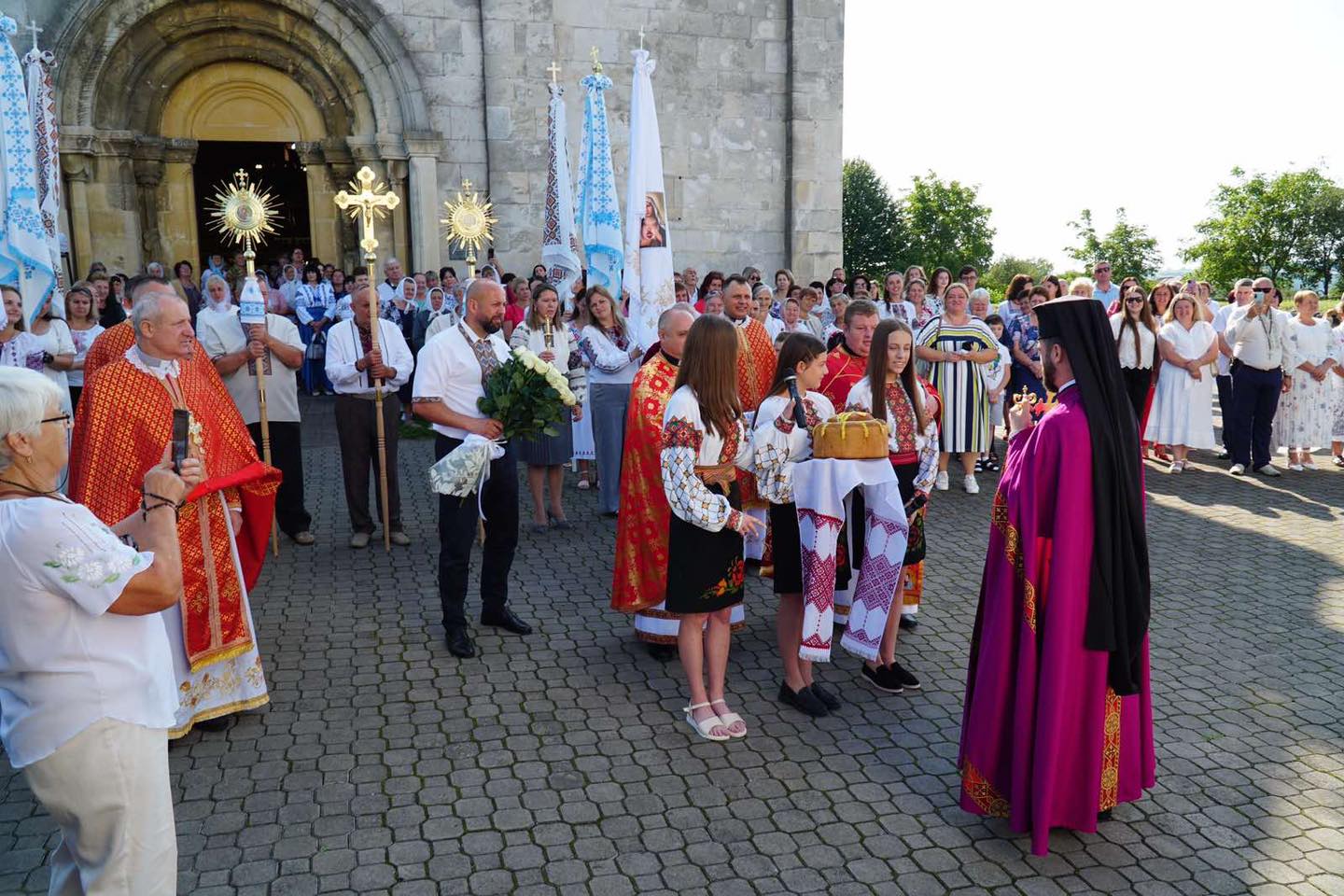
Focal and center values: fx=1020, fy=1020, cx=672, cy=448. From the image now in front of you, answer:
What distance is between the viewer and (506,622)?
609cm

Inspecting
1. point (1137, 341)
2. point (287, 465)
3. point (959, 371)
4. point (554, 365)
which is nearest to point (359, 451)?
point (287, 465)

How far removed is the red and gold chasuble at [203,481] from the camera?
451 centimetres

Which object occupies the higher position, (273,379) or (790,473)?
(273,379)

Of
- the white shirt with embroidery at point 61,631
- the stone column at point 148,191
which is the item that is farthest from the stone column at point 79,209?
the white shirt with embroidery at point 61,631

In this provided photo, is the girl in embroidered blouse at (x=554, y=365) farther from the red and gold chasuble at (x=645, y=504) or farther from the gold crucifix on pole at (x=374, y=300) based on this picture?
the red and gold chasuble at (x=645, y=504)

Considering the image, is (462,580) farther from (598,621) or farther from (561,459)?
(561,459)

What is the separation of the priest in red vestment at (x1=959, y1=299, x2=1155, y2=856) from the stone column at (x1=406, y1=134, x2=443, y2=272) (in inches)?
489

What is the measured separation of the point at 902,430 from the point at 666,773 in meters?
2.28

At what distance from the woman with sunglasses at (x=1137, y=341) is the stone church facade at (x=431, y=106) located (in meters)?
7.12

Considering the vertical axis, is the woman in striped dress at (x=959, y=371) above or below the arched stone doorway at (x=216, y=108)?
below

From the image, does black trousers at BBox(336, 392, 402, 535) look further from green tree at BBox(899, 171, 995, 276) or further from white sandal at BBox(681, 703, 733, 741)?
green tree at BBox(899, 171, 995, 276)

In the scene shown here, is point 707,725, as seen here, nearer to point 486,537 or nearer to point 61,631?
point 486,537

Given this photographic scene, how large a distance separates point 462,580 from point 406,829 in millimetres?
2009

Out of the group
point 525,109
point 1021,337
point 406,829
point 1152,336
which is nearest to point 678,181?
point 525,109
